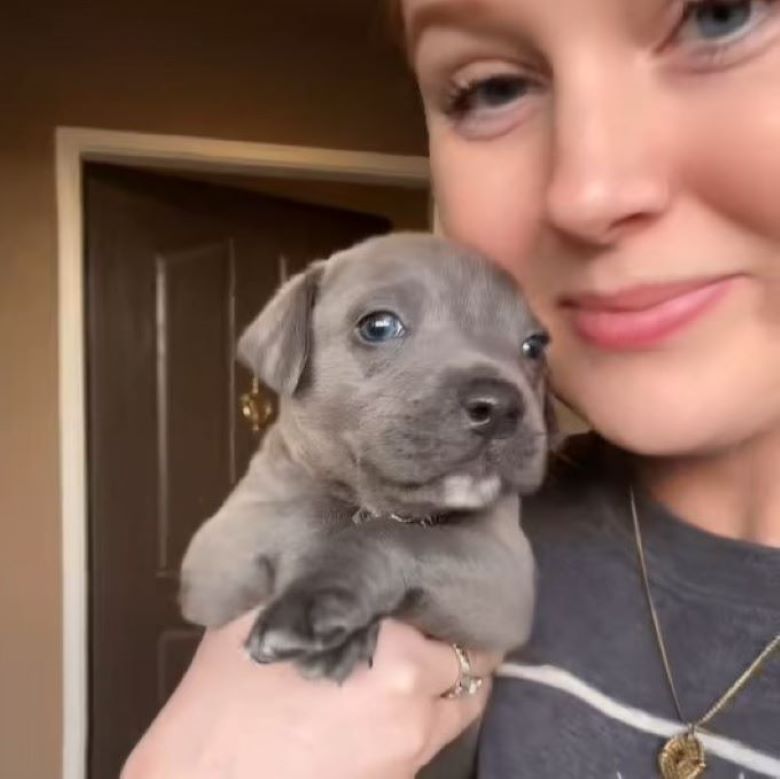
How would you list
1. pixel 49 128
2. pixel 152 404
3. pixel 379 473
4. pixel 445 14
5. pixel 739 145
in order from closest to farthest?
pixel 739 145
pixel 445 14
pixel 379 473
pixel 49 128
pixel 152 404

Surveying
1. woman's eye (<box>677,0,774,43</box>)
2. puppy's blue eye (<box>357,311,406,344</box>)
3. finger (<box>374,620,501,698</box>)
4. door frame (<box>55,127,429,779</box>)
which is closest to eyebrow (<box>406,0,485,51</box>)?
woman's eye (<box>677,0,774,43</box>)

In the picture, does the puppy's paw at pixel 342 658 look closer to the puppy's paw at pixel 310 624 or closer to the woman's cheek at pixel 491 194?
the puppy's paw at pixel 310 624

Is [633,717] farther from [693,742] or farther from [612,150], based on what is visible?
[612,150]

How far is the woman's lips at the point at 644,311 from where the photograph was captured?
82 cm

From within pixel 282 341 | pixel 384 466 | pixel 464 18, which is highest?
pixel 464 18

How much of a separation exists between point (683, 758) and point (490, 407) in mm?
288

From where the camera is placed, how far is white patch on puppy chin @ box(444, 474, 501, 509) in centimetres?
93

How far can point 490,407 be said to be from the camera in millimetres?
910

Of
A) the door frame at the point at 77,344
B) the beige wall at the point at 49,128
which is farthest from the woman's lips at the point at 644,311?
the door frame at the point at 77,344

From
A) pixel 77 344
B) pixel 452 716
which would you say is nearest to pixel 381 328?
pixel 452 716

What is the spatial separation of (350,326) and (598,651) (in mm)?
352

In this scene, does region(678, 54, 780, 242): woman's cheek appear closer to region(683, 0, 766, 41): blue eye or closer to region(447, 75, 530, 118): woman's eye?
region(683, 0, 766, 41): blue eye

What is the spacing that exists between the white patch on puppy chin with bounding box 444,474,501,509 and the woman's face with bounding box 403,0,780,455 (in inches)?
3.7

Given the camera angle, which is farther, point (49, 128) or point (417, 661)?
point (49, 128)
